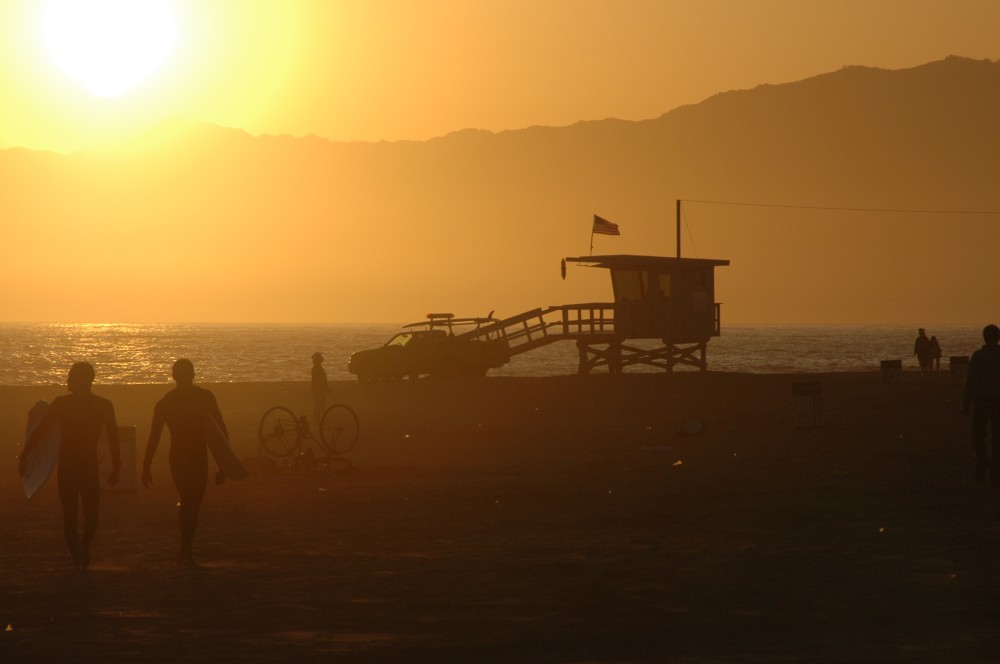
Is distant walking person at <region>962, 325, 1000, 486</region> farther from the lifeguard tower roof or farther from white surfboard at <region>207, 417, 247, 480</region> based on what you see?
the lifeguard tower roof

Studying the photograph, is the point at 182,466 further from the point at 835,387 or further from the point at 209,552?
the point at 835,387

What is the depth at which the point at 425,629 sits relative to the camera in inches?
344

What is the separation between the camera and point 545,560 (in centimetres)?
1153

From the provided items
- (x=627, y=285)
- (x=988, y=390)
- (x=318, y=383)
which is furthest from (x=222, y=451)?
(x=627, y=285)

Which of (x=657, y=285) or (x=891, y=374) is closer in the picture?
(x=891, y=374)

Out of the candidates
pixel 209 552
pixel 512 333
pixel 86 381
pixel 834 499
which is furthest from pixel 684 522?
pixel 512 333

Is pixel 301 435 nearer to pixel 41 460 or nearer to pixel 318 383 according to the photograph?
pixel 318 383

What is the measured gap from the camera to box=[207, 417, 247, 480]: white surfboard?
12031 mm

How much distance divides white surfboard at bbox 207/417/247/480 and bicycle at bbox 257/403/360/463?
8124mm

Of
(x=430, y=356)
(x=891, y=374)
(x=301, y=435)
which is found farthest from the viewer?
(x=430, y=356)

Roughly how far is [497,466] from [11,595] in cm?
1121

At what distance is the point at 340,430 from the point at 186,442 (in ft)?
33.4

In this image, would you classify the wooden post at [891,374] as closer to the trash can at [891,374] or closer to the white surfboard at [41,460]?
the trash can at [891,374]

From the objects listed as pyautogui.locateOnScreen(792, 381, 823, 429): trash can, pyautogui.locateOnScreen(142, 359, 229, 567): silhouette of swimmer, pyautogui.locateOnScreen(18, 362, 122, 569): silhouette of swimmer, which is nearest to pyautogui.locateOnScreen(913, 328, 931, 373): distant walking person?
pyautogui.locateOnScreen(792, 381, 823, 429): trash can
